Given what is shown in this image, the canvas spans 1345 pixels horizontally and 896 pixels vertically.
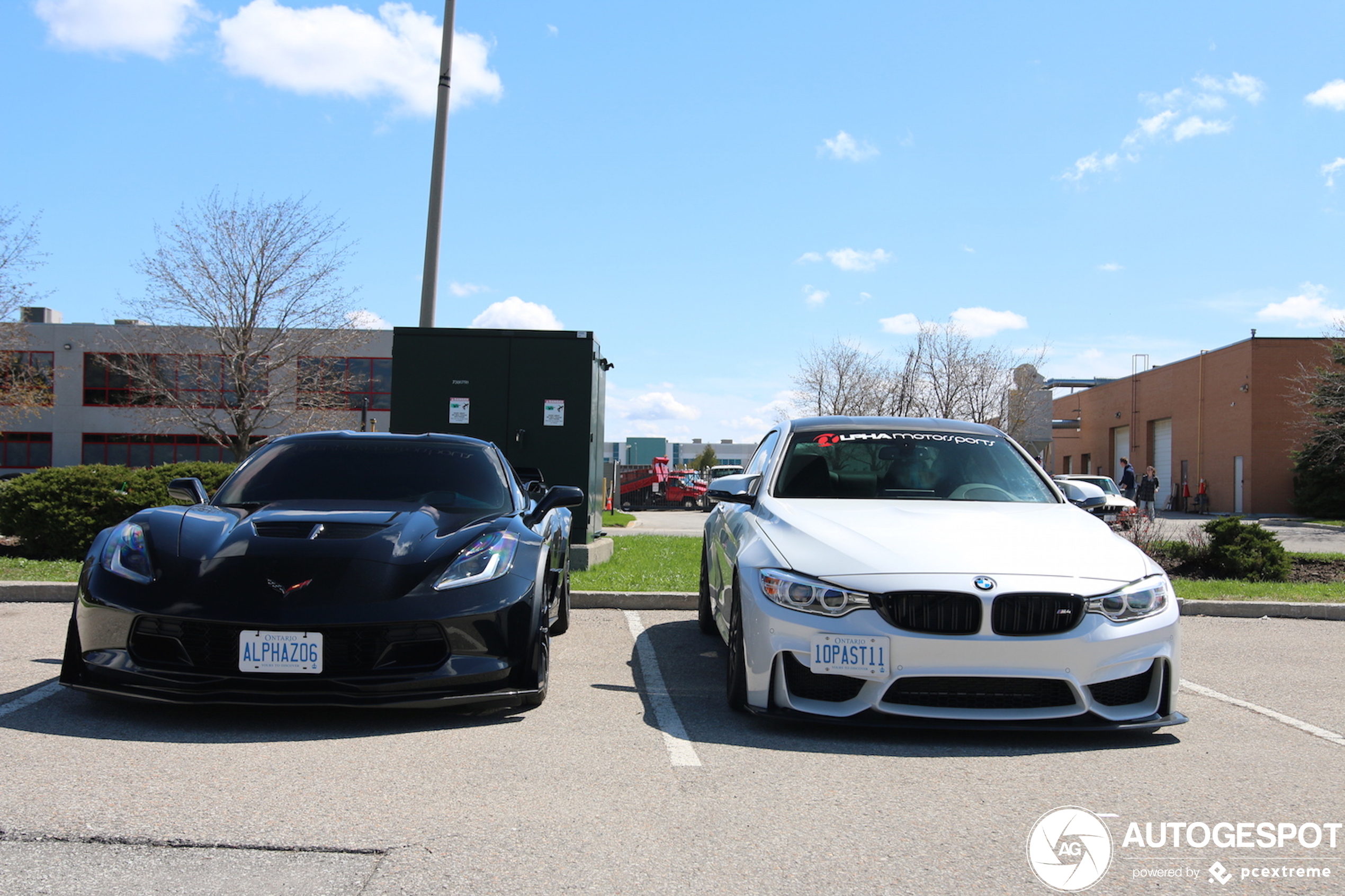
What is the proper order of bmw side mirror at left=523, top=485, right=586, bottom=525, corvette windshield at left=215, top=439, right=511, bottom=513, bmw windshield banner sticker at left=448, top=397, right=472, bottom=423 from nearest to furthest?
corvette windshield at left=215, top=439, right=511, bottom=513 → bmw side mirror at left=523, top=485, right=586, bottom=525 → bmw windshield banner sticker at left=448, top=397, right=472, bottom=423

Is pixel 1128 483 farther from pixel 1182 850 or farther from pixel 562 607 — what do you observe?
pixel 1182 850

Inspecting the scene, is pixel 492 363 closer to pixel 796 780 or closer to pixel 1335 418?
pixel 796 780

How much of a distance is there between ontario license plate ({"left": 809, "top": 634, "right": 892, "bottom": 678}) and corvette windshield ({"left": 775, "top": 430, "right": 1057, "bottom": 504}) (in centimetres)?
157

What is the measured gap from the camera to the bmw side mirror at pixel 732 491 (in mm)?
5633

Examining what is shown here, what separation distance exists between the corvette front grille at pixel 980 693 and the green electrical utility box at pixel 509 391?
6.80 metres

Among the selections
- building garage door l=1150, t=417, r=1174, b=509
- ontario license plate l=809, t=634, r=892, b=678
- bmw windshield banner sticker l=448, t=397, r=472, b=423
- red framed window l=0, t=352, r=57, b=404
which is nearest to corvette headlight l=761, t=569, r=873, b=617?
ontario license plate l=809, t=634, r=892, b=678

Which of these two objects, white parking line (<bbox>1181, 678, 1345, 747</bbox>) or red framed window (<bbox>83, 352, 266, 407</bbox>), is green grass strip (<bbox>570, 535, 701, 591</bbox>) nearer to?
white parking line (<bbox>1181, 678, 1345, 747</bbox>)

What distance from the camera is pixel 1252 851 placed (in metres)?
3.08

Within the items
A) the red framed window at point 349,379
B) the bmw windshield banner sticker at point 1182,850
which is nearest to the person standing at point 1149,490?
the red framed window at point 349,379

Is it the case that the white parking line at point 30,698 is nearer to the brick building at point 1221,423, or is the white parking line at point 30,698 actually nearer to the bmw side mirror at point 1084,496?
the bmw side mirror at point 1084,496

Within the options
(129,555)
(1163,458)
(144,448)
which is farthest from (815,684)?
(144,448)

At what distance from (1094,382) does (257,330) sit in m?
52.0

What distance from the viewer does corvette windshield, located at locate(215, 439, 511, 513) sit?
5.36 metres

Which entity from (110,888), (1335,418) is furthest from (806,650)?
(1335,418)
